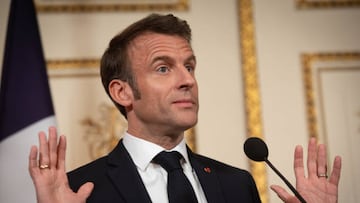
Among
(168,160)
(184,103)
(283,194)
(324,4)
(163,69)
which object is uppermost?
(324,4)

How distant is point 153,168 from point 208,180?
0.18 m

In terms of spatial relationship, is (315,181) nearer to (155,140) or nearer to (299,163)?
(299,163)

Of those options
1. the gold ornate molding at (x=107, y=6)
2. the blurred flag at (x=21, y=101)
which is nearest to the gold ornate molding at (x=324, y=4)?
the gold ornate molding at (x=107, y=6)

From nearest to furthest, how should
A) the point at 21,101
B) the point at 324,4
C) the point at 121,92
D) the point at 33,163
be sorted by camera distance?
the point at 33,163, the point at 121,92, the point at 21,101, the point at 324,4

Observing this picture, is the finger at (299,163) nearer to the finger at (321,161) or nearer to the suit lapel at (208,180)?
the finger at (321,161)

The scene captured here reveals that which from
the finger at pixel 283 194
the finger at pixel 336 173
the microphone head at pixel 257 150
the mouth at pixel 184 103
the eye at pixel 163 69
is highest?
the eye at pixel 163 69

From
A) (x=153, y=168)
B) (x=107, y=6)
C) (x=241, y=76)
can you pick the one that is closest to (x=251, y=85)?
(x=241, y=76)

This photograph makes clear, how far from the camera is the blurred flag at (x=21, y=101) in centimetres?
189

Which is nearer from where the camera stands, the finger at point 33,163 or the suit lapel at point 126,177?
the finger at point 33,163

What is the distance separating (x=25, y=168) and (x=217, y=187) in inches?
32.2

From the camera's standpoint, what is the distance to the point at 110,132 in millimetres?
2322

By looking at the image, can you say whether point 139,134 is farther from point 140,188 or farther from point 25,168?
point 25,168

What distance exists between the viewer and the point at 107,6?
7.89 feet

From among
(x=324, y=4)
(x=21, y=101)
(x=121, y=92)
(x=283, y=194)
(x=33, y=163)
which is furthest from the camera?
(x=324, y=4)
